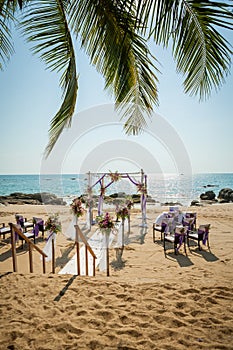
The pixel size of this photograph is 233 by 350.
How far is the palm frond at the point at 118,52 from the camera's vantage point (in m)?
2.29

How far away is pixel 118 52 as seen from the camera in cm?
242

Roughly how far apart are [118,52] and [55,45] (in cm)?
94

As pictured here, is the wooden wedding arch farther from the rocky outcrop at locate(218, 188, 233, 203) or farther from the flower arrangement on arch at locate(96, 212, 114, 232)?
the rocky outcrop at locate(218, 188, 233, 203)

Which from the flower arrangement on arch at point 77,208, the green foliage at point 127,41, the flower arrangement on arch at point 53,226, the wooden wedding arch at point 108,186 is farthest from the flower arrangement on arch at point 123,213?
the green foliage at point 127,41

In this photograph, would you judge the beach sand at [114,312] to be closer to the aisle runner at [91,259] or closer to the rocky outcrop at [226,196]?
the aisle runner at [91,259]

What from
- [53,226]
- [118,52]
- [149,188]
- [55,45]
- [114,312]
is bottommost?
[149,188]

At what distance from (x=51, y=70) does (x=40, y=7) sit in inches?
25.8

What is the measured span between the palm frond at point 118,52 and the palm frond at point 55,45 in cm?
33

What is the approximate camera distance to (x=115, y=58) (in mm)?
2459

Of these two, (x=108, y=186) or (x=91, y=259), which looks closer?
(x=91, y=259)

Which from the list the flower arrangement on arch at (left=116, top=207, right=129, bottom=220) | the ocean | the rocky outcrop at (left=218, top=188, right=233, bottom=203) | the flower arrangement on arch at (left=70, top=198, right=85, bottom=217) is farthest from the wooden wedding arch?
the rocky outcrop at (left=218, top=188, right=233, bottom=203)

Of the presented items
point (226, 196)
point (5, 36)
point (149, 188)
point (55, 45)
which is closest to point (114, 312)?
point (55, 45)

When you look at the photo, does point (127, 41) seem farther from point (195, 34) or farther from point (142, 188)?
point (142, 188)

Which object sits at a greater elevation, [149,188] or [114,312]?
[114,312]
